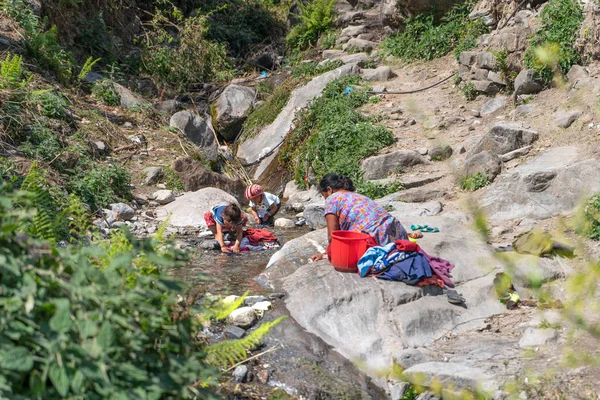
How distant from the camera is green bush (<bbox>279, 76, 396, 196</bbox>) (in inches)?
407

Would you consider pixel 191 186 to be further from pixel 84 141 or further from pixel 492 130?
pixel 492 130

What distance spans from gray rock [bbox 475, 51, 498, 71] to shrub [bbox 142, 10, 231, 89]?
259 inches

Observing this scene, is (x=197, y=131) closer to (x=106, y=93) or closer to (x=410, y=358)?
(x=106, y=93)

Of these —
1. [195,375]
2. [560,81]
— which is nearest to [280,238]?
[195,375]

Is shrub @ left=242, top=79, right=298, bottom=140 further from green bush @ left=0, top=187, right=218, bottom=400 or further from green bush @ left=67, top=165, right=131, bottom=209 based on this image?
green bush @ left=0, top=187, right=218, bottom=400

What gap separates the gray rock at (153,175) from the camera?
34.6 feet

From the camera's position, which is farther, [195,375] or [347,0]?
[347,0]

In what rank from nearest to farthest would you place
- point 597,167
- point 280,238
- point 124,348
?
point 124,348, point 597,167, point 280,238

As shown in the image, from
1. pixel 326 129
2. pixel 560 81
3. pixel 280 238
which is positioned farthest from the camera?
pixel 326 129

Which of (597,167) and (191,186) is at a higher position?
(597,167)

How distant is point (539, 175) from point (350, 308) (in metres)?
3.19

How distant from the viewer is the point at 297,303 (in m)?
5.45

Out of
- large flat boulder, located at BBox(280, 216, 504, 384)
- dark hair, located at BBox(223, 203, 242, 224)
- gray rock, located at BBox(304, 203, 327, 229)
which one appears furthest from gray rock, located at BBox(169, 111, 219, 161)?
large flat boulder, located at BBox(280, 216, 504, 384)

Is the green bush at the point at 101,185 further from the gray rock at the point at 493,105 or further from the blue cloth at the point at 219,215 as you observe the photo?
the gray rock at the point at 493,105
